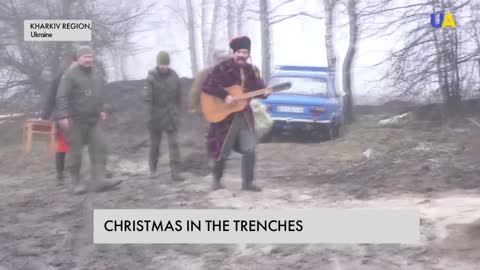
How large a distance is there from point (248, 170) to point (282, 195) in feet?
1.19

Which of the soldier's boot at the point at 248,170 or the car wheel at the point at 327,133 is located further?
the car wheel at the point at 327,133

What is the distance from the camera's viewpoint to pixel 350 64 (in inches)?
399

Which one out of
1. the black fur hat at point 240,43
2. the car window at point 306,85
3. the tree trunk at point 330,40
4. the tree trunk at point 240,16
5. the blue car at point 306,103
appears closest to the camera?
the black fur hat at point 240,43

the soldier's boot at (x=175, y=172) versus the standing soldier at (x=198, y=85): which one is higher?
the standing soldier at (x=198, y=85)

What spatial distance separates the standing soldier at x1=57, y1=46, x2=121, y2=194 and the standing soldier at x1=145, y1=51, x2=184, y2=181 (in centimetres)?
55

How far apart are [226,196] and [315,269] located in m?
1.68

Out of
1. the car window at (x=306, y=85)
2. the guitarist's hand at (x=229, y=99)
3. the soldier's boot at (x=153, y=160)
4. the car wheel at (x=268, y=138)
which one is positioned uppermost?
the car window at (x=306, y=85)

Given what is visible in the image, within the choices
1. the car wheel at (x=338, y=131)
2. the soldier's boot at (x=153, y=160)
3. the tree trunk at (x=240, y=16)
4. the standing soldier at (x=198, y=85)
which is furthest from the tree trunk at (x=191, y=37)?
the standing soldier at (x=198, y=85)

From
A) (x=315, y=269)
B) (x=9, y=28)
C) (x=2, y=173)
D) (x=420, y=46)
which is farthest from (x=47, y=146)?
(x=315, y=269)

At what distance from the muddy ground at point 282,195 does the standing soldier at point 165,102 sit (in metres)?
0.40

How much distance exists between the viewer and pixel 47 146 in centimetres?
928

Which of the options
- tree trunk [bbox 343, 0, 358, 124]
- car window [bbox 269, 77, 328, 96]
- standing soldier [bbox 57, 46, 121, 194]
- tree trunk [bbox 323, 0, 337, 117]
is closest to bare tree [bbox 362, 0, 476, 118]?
tree trunk [bbox 343, 0, 358, 124]

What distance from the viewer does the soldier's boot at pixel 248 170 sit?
5.87m

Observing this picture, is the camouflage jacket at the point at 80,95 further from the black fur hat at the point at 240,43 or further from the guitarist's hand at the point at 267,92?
A: the guitarist's hand at the point at 267,92
